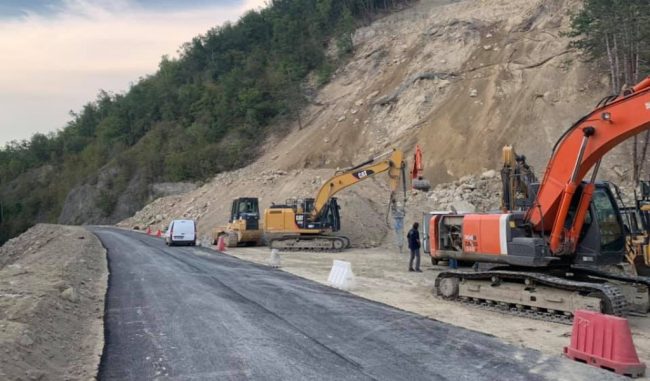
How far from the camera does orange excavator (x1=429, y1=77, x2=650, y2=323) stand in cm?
1025

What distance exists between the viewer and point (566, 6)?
126 ft

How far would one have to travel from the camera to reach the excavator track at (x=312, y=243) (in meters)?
26.9

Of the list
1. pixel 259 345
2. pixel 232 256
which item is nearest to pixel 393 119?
pixel 232 256

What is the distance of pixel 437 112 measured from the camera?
125 feet

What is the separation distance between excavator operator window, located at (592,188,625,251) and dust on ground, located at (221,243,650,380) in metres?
1.43

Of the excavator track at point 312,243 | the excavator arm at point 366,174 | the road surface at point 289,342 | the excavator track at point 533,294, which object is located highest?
the excavator arm at point 366,174

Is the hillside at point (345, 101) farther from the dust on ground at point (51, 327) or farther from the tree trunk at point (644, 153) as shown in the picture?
the dust on ground at point (51, 327)

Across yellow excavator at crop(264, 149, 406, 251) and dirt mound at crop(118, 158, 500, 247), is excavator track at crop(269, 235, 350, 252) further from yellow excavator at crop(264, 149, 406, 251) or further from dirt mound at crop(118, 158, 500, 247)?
dirt mound at crop(118, 158, 500, 247)

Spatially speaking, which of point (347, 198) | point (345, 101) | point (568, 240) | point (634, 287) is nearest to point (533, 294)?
point (568, 240)

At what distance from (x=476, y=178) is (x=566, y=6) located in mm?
15281

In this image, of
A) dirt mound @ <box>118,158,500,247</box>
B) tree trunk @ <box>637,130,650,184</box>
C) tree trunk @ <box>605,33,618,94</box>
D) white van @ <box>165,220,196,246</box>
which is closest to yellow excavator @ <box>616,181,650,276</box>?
tree trunk @ <box>637,130,650,184</box>

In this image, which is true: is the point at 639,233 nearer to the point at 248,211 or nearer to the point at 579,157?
the point at 579,157

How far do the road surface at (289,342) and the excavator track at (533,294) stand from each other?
2087 mm

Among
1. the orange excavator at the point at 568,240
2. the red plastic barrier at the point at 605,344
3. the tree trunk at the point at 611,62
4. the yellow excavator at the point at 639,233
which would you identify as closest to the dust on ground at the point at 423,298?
the orange excavator at the point at 568,240
